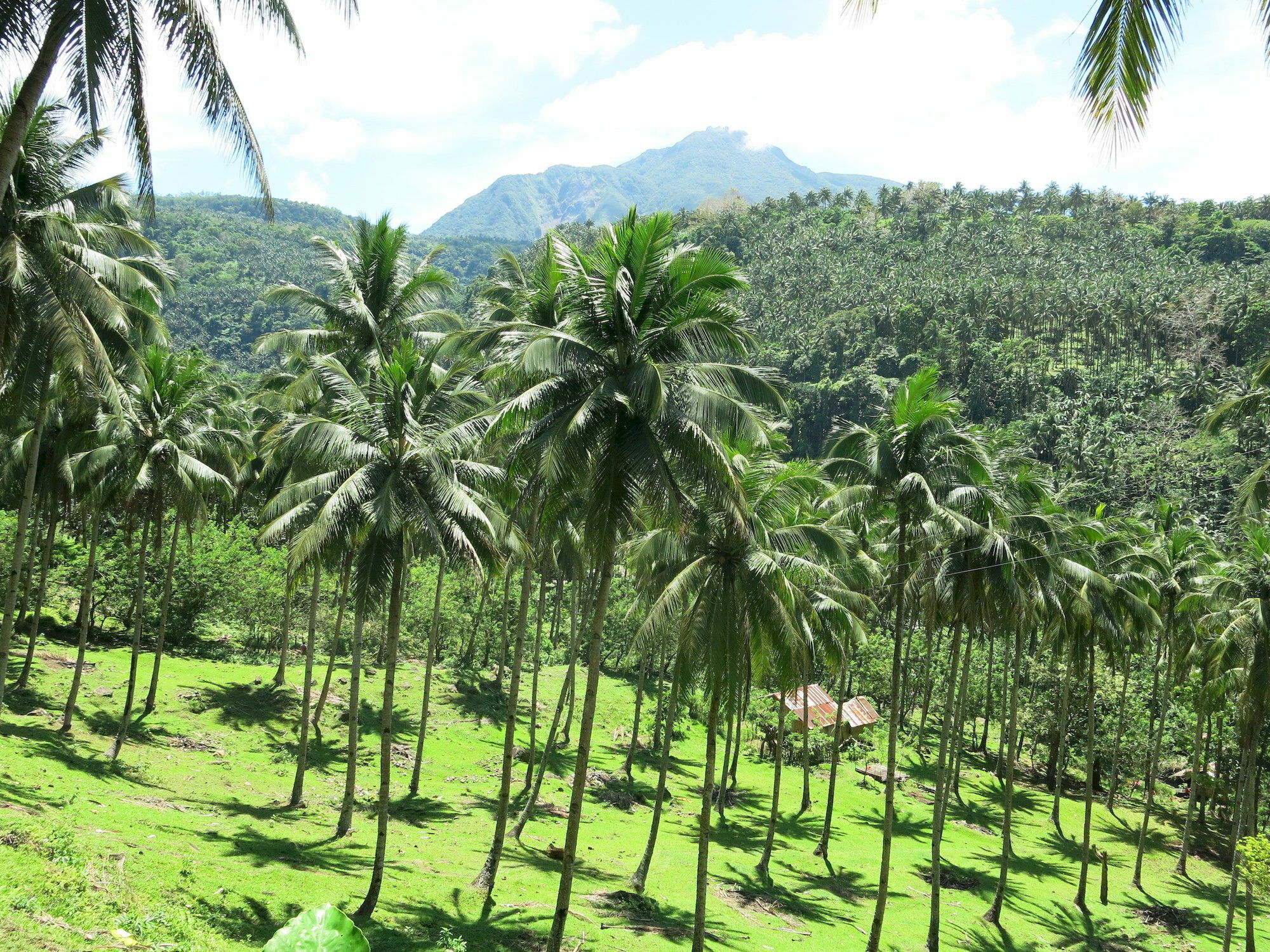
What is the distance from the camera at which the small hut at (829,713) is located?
42.2 meters

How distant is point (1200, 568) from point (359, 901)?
30.7m

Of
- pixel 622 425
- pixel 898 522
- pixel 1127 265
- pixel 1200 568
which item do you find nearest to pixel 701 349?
pixel 622 425

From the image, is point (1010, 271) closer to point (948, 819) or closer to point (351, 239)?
point (948, 819)

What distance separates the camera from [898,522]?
21.2m

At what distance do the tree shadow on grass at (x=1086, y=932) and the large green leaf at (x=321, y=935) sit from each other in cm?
2985

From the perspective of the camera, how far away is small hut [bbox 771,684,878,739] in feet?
139

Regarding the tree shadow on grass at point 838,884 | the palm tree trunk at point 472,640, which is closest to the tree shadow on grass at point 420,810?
the tree shadow on grass at point 838,884

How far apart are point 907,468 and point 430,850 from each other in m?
15.6

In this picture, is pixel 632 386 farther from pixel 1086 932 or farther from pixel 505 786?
pixel 1086 932

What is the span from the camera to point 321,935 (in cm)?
179

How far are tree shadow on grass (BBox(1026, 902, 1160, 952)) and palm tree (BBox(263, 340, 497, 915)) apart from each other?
21588mm

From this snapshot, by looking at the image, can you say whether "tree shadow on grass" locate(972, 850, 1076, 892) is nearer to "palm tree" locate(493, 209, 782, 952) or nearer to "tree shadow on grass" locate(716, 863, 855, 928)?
"tree shadow on grass" locate(716, 863, 855, 928)

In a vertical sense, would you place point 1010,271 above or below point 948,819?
above

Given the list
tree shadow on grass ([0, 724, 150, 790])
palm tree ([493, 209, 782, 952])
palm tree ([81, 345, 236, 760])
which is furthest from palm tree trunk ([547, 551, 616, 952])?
palm tree ([81, 345, 236, 760])
